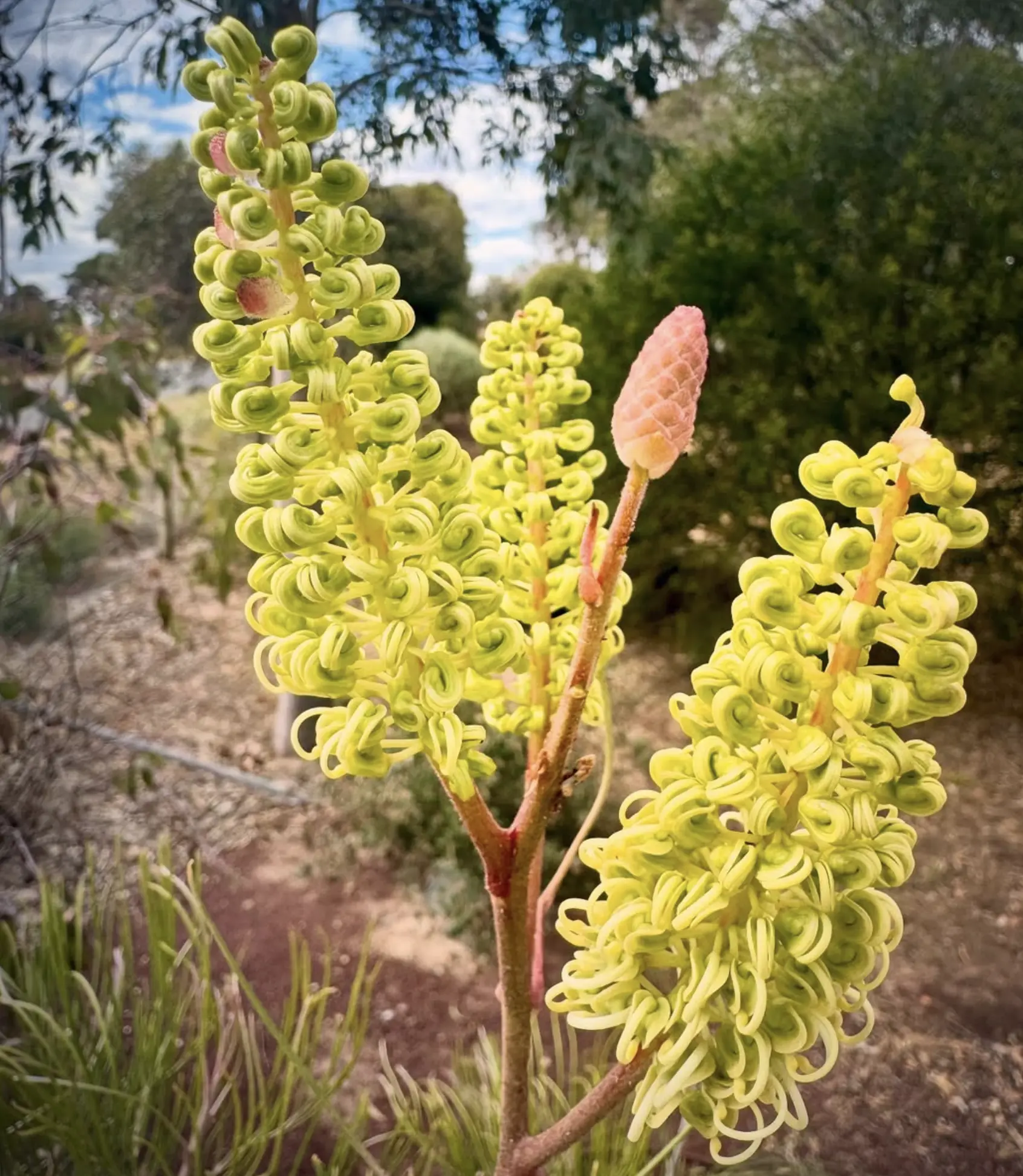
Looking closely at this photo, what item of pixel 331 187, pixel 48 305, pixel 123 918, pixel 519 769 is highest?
pixel 48 305

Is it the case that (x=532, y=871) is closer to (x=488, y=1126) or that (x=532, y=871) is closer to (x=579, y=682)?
(x=579, y=682)

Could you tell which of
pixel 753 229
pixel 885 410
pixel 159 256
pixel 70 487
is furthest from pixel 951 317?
pixel 70 487

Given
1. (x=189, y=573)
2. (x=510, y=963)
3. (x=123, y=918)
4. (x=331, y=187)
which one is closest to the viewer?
(x=331, y=187)

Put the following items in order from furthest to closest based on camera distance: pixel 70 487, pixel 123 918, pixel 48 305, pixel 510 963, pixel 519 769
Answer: pixel 70 487, pixel 519 769, pixel 48 305, pixel 123 918, pixel 510 963

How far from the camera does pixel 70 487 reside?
5.44 feet

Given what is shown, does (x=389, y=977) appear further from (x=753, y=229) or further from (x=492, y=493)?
(x=753, y=229)

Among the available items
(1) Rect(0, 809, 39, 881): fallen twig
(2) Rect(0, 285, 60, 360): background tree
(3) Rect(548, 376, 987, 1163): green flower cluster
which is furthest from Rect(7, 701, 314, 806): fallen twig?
(3) Rect(548, 376, 987, 1163): green flower cluster

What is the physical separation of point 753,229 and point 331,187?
1140 mm

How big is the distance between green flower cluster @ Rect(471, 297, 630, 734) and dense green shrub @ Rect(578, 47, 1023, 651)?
724 millimetres

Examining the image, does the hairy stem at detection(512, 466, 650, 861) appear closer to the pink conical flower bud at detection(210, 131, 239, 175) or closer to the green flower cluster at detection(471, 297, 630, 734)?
the green flower cluster at detection(471, 297, 630, 734)

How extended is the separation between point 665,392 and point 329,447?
12 cm

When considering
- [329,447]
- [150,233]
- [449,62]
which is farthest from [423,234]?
[329,447]

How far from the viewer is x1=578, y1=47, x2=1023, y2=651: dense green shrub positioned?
0.99 metres

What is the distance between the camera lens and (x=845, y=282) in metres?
1.24
